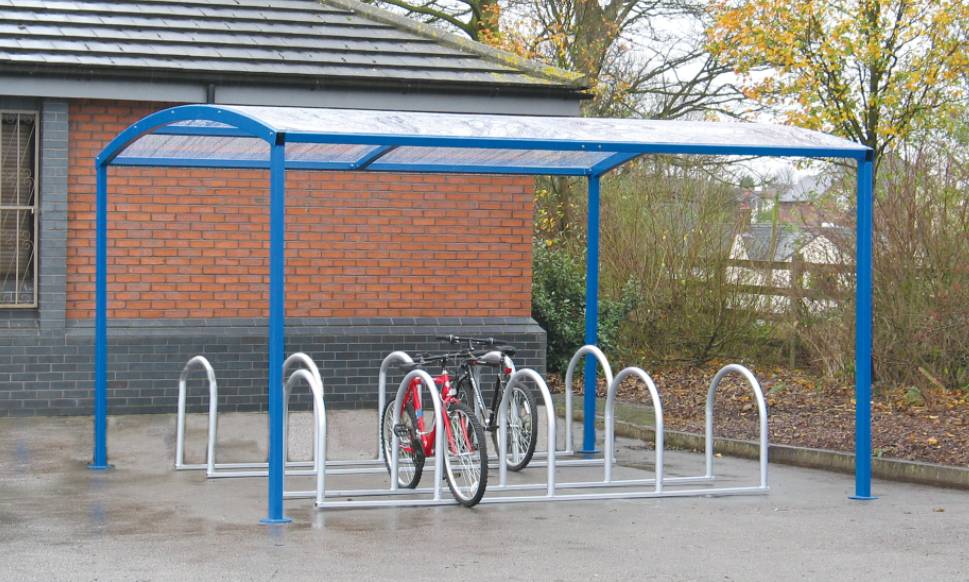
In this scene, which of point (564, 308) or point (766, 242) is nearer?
point (564, 308)

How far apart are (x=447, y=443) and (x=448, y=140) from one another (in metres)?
2.02

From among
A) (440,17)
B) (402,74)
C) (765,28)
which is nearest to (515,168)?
(402,74)

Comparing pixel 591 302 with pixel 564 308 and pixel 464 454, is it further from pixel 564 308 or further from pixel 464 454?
pixel 564 308

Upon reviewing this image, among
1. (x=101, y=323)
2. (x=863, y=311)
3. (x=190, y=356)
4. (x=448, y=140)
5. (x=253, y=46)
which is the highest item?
(x=253, y=46)

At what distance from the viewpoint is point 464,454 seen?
8453mm

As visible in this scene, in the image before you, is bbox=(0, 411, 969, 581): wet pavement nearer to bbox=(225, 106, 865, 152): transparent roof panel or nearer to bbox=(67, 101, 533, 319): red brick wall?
bbox=(67, 101, 533, 319): red brick wall

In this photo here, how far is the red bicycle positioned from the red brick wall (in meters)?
2.75

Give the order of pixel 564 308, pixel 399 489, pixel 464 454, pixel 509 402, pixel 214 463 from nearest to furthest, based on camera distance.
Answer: pixel 464 454 < pixel 399 489 < pixel 509 402 < pixel 214 463 < pixel 564 308

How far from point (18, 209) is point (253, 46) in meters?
2.58

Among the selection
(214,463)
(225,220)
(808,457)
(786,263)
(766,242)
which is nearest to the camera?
(214,463)

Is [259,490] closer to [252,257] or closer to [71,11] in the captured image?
[252,257]

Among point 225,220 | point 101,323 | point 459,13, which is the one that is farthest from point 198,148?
point 459,13

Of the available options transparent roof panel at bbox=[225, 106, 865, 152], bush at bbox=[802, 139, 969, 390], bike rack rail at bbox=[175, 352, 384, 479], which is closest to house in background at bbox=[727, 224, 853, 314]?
bush at bbox=[802, 139, 969, 390]

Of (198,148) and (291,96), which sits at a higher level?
(291,96)
